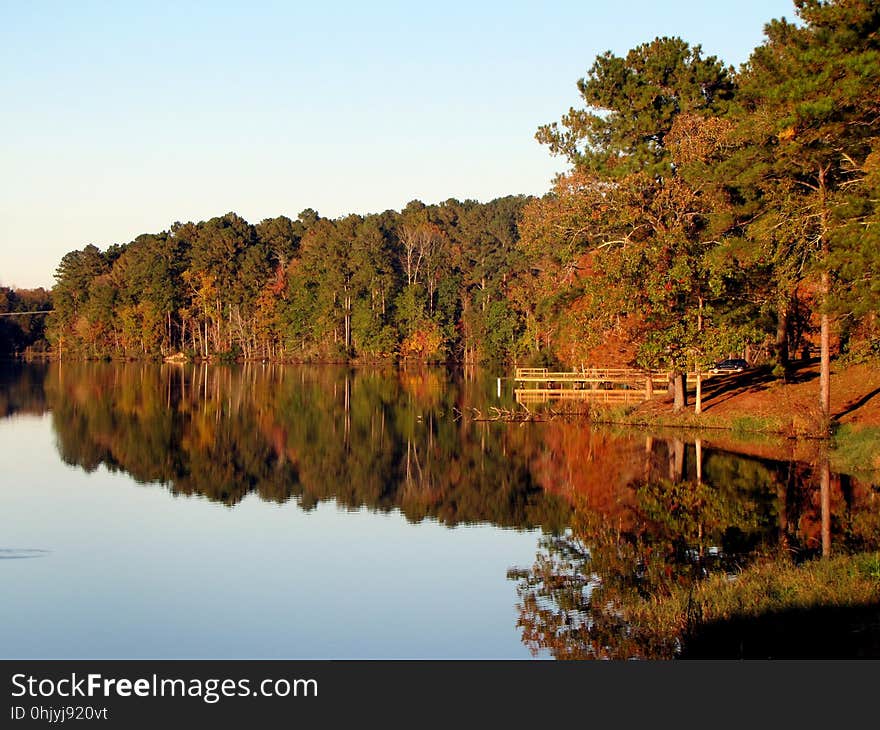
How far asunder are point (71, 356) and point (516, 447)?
126346 millimetres

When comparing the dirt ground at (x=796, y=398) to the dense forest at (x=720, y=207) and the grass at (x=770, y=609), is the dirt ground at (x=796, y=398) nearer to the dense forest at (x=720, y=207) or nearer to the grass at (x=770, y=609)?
the dense forest at (x=720, y=207)

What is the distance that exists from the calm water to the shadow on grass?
1.68 metres

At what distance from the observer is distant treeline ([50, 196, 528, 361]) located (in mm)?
123688

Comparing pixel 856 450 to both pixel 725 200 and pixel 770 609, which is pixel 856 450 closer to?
pixel 725 200

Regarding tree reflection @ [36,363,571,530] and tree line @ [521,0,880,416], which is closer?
tree reflection @ [36,363,571,530]

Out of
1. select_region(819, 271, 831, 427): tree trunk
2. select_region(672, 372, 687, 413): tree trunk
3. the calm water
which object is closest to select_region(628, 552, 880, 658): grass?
the calm water

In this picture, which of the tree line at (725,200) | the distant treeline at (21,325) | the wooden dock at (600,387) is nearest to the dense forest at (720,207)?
A: the tree line at (725,200)

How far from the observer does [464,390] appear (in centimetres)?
6956

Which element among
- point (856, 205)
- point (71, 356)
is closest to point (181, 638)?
point (856, 205)

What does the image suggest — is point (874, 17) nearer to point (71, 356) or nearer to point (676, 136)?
point (676, 136)

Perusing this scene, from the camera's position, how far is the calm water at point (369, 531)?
15.0m

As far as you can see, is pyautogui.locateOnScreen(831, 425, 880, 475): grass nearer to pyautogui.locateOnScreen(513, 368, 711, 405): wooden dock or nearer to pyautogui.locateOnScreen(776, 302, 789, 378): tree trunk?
pyautogui.locateOnScreen(776, 302, 789, 378): tree trunk

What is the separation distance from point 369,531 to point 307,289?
110m

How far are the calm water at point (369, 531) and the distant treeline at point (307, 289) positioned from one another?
3021 inches
